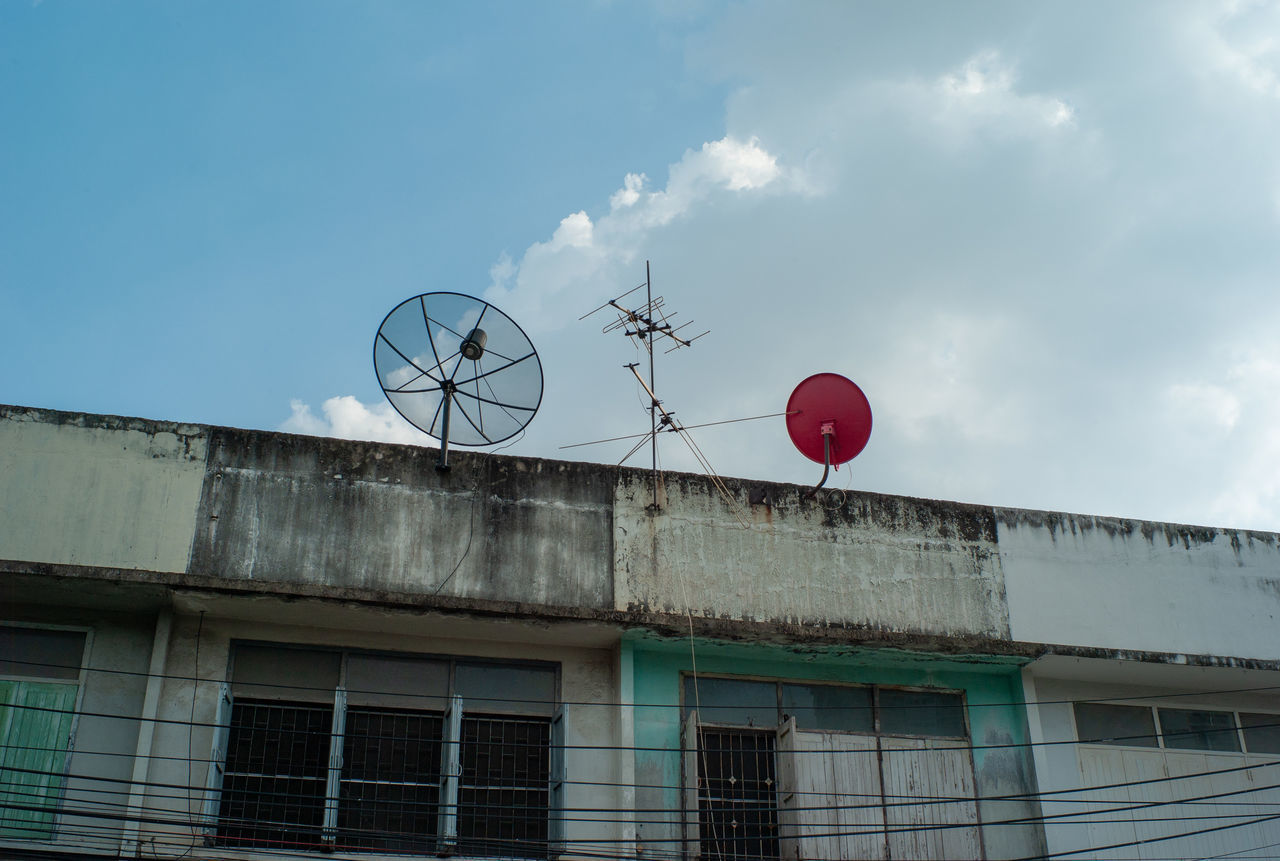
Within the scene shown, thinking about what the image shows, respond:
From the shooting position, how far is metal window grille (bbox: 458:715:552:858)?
10.2 meters

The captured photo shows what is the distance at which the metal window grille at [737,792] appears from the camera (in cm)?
1050

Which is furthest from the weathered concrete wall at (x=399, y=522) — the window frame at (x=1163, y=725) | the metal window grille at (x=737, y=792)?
the window frame at (x=1163, y=725)

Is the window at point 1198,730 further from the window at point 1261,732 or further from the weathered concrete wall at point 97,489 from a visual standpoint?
the weathered concrete wall at point 97,489

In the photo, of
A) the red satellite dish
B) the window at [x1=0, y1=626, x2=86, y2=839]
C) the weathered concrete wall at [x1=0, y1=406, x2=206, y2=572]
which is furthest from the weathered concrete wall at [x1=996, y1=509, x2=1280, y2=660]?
the window at [x1=0, y1=626, x2=86, y2=839]

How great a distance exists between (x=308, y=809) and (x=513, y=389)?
3692 mm

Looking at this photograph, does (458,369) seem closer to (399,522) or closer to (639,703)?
(399,522)

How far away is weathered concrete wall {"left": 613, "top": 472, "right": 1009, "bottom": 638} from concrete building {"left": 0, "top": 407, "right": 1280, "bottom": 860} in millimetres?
24

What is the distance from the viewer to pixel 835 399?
11797 millimetres

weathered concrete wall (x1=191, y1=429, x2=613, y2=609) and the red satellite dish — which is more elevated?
the red satellite dish

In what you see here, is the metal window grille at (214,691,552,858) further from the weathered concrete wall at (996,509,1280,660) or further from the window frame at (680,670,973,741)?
the weathered concrete wall at (996,509,1280,660)

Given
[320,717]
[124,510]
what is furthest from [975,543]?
[124,510]

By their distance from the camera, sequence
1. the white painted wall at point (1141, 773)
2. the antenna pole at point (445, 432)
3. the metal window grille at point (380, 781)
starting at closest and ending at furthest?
the metal window grille at point (380, 781)
the antenna pole at point (445, 432)
the white painted wall at point (1141, 773)

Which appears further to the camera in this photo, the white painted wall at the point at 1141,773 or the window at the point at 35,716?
the white painted wall at the point at 1141,773

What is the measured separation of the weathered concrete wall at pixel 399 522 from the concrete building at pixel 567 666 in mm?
24
